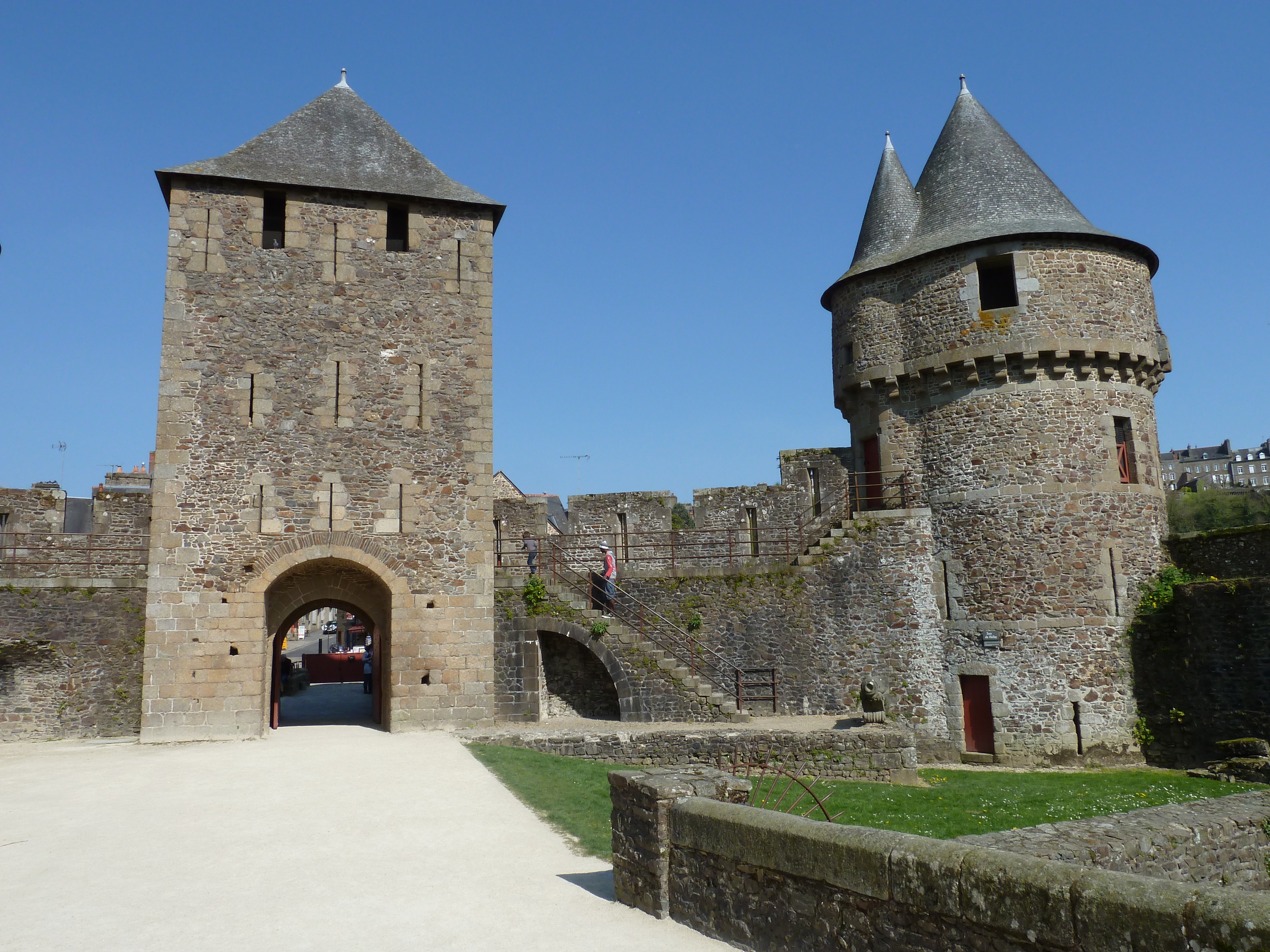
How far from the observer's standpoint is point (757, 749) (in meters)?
13.4

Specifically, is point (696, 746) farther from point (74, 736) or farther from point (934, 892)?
point (74, 736)

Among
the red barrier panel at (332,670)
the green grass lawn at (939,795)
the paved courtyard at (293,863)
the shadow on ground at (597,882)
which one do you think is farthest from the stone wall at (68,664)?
the red barrier panel at (332,670)

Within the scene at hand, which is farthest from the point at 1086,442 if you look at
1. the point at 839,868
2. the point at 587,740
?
the point at 839,868

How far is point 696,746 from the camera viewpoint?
13547 millimetres

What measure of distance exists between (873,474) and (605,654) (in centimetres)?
637

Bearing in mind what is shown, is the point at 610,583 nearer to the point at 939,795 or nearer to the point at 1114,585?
the point at 939,795

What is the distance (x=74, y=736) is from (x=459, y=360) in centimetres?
925

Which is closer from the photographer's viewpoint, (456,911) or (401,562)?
(456,911)

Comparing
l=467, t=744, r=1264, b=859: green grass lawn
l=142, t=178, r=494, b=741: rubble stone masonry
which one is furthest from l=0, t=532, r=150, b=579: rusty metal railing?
l=467, t=744, r=1264, b=859: green grass lawn

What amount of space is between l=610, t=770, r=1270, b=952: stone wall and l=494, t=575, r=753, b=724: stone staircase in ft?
28.3

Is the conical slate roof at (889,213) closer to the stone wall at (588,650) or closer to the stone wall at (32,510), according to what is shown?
the stone wall at (588,650)

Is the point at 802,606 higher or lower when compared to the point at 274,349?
lower

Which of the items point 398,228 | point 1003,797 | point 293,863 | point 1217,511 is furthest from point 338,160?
point 1217,511

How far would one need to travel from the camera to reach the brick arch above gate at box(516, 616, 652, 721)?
15.6 metres
